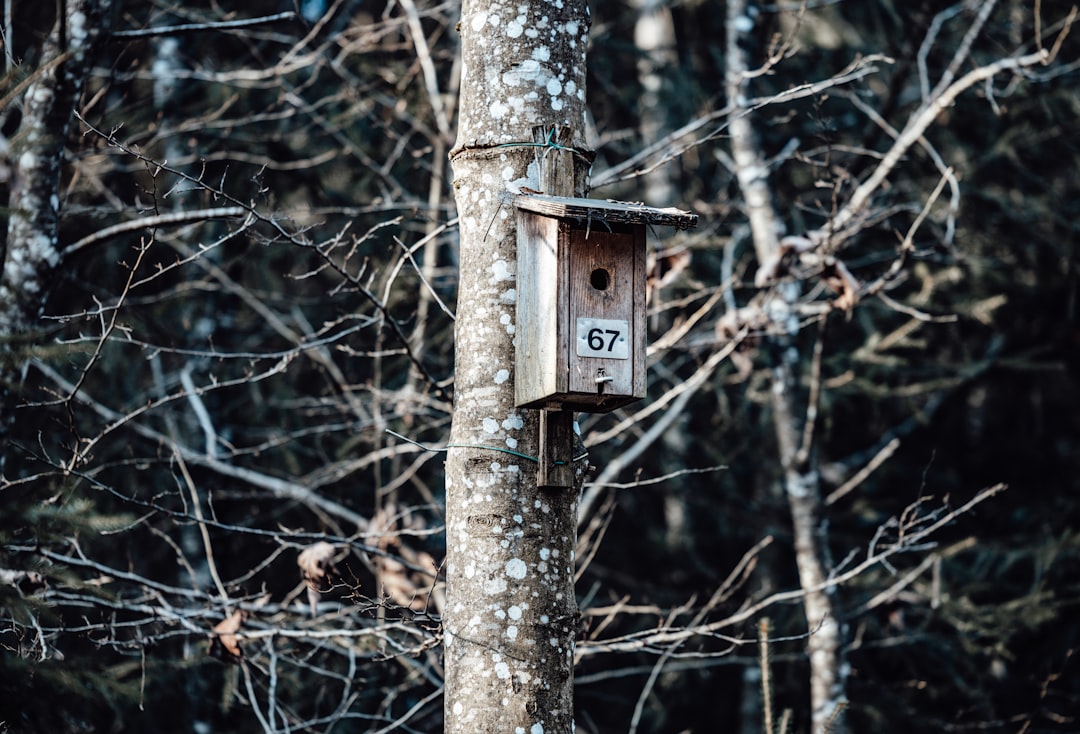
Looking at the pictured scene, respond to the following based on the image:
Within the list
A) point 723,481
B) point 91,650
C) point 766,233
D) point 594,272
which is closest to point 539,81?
point 594,272

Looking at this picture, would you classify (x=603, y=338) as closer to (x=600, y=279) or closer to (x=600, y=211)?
(x=600, y=279)

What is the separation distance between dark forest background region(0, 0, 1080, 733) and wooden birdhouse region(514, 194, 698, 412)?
1.95 metres

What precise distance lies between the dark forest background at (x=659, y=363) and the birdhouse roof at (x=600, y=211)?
79.3 inches

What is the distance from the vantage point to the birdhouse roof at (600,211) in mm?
3227

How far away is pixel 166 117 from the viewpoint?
25.6ft

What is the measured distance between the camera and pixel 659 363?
807 cm

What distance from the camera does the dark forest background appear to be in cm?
659

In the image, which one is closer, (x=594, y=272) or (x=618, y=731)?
(x=594, y=272)

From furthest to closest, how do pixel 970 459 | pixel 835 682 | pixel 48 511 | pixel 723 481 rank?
pixel 970 459 → pixel 723 481 → pixel 835 682 → pixel 48 511

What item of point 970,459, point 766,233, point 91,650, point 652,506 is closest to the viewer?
point 766,233

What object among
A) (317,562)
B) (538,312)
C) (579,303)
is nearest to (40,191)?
(317,562)

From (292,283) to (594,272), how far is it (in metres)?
8.09

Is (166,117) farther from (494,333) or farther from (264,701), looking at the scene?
(494,333)

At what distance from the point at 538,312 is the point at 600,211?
1.16 feet
